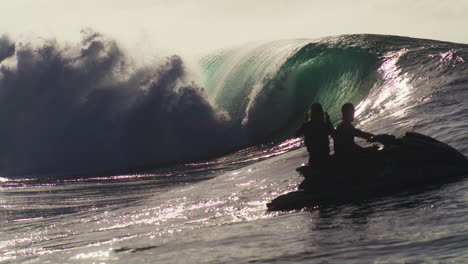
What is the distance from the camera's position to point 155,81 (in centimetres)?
2859

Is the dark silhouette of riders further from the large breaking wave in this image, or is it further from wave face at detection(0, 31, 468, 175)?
the large breaking wave

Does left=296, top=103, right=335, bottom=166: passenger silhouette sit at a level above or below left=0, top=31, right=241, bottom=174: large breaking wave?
below

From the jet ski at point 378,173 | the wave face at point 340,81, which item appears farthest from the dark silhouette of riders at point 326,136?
the wave face at point 340,81

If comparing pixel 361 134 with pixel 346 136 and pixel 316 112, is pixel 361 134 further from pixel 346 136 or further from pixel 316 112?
pixel 316 112

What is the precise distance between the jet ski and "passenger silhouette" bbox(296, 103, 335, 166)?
0.50 feet

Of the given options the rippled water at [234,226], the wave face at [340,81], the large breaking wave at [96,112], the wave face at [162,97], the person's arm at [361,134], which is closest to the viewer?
the rippled water at [234,226]

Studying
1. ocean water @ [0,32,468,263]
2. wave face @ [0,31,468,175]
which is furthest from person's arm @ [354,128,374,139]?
wave face @ [0,31,468,175]

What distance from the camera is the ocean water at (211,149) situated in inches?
367

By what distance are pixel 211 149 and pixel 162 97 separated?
3.77m

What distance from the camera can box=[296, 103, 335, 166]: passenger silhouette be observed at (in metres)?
11.9

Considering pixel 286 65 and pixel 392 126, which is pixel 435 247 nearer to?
pixel 392 126

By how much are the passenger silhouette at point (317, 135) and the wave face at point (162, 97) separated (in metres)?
11.4

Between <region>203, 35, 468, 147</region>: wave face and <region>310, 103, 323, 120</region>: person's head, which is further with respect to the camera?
<region>203, 35, 468, 147</region>: wave face

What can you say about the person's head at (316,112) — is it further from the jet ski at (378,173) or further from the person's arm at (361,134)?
the jet ski at (378,173)
